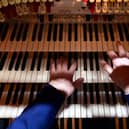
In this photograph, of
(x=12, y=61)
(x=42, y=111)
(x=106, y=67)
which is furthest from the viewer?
(x=12, y=61)

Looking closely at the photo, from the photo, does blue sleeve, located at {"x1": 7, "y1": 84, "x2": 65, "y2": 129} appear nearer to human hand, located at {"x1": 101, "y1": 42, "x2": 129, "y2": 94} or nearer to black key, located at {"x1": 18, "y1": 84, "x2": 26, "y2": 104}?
black key, located at {"x1": 18, "y1": 84, "x2": 26, "y2": 104}

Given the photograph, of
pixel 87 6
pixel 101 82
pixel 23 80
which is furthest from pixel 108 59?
pixel 23 80

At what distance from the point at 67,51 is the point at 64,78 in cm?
19

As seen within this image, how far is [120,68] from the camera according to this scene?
52.8 inches

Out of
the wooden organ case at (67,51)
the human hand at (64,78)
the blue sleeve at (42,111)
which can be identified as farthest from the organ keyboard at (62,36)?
the blue sleeve at (42,111)

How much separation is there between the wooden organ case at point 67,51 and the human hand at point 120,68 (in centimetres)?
5

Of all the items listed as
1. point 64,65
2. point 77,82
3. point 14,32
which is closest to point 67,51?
point 64,65

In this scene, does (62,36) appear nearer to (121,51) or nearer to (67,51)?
(67,51)

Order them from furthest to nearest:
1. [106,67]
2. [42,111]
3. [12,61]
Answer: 1. [12,61]
2. [106,67]
3. [42,111]

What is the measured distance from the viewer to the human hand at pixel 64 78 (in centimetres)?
131

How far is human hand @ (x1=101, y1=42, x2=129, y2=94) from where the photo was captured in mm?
1300

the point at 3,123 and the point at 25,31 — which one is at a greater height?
the point at 25,31

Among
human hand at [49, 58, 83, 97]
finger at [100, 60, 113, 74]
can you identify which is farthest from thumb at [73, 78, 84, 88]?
finger at [100, 60, 113, 74]

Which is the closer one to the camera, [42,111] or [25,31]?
[42,111]
